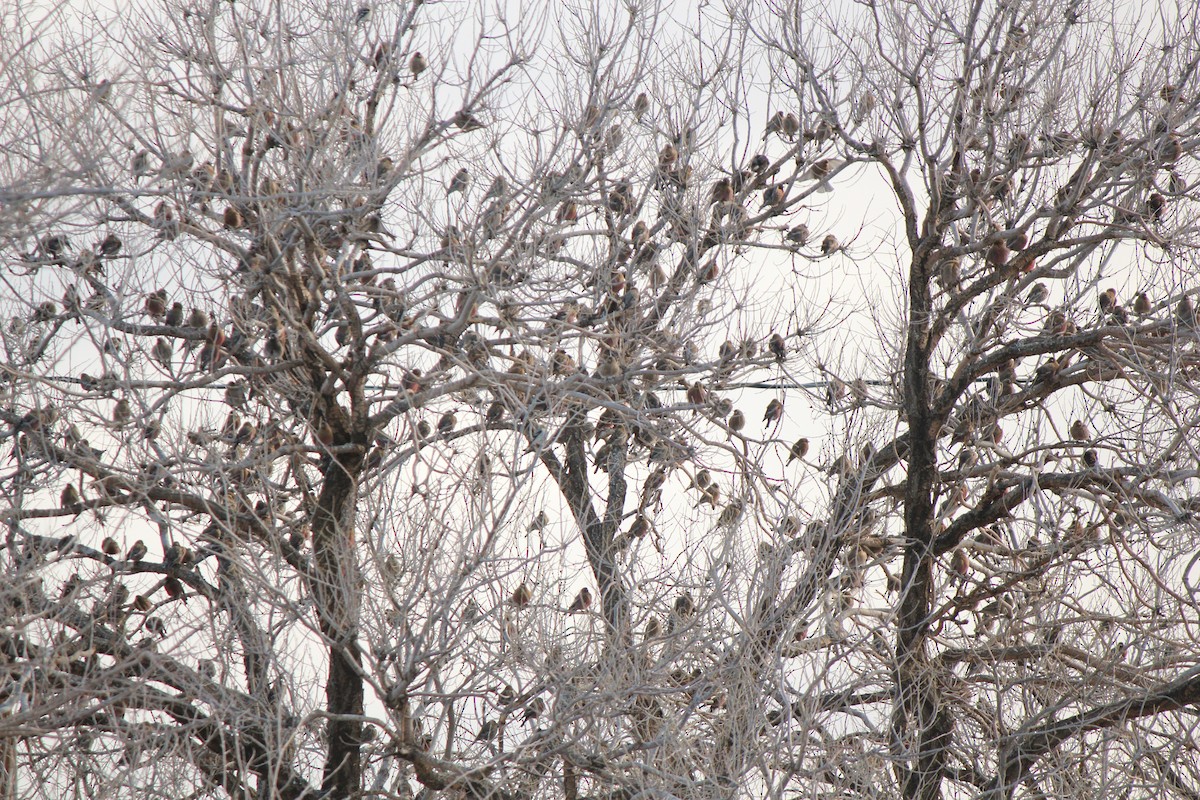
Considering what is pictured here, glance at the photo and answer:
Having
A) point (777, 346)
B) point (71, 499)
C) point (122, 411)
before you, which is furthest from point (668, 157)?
point (71, 499)

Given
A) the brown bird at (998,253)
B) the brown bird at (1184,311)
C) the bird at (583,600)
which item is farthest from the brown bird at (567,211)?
the brown bird at (1184,311)

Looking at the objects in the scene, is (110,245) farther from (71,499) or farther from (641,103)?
(641,103)

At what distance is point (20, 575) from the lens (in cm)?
802

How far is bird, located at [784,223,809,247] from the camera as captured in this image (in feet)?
36.2

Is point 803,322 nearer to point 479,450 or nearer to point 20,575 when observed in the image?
point 479,450

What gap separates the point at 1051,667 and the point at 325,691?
566 centimetres

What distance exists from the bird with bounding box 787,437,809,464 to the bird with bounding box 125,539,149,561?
475 centimetres

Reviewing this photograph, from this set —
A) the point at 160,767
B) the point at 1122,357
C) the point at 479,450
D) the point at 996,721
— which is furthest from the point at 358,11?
the point at 996,721

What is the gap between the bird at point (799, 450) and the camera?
10.4 metres

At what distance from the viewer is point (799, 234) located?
1104 centimetres

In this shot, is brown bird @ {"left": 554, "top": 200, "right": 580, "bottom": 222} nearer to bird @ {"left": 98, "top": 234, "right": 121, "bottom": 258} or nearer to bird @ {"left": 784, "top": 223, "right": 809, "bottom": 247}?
bird @ {"left": 784, "top": 223, "right": 809, "bottom": 247}

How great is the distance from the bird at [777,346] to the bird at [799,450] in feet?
2.18

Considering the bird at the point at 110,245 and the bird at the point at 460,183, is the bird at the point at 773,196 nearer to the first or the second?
the bird at the point at 460,183

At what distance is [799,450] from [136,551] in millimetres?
4934
